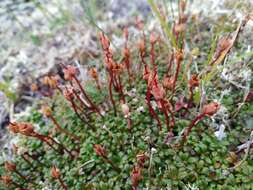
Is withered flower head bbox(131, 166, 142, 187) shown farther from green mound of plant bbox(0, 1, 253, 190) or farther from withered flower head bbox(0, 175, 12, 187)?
withered flower head bbox(0, 175, 12, 187)

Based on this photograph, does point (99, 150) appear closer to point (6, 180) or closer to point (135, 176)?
point (135, 176)

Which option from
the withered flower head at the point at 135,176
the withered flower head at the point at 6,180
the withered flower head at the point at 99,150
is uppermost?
the withered flower head at the point at 99,150

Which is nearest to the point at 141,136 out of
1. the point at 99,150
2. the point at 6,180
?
the point at 99,150

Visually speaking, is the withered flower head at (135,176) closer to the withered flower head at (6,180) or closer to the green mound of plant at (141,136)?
the green mound of plant at (141,136)

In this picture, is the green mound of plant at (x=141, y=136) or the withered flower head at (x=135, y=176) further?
the green mound of plant at (x=141, y=136)

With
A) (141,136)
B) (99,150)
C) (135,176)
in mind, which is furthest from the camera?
(141,136)

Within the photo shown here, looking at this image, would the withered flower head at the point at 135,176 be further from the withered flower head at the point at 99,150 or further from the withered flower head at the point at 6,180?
the withered flower head at the point at 6,180

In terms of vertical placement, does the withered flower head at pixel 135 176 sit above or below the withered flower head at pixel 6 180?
above

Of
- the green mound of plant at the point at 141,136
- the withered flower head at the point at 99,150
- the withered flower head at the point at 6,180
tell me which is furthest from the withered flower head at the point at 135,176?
the withered flower head at the point at 6,180

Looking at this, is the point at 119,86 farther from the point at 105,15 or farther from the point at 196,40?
the point at 105,15
